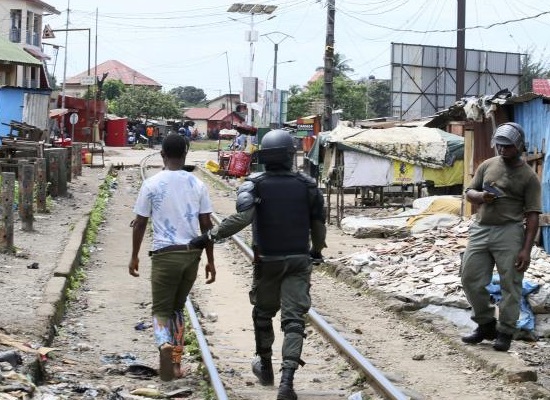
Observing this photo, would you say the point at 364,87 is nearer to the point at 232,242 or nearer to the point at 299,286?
the point at 232,242

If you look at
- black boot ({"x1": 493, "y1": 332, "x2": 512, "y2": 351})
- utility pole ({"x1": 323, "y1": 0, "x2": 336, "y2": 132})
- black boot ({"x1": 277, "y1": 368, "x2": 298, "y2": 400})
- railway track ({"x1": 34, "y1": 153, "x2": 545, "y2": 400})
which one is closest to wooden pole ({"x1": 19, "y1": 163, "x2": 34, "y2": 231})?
railway track ({"x1": 34, "y1": 153, "x2": 545, "y2": 400})

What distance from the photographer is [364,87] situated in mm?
93688

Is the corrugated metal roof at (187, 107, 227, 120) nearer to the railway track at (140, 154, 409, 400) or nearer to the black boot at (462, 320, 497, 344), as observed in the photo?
the railway track at (140, 154, 409, 400)

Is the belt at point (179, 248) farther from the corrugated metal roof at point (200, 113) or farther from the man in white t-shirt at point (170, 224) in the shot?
the corrugated metal roof at point (200, 113)

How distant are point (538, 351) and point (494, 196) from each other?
1.72 m

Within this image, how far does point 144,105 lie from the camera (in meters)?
102

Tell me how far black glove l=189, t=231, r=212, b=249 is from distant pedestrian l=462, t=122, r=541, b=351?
98.9 inches

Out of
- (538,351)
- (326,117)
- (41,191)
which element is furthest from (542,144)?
(326,117)

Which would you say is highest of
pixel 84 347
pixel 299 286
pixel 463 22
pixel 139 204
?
pixel 463 22

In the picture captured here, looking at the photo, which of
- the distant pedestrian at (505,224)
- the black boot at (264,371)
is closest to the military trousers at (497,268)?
the distant pedestrian at (505,224)

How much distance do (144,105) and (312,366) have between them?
94.5 metres

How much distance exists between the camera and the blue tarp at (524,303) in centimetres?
959

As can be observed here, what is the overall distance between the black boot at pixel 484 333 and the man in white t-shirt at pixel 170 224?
2784 mm

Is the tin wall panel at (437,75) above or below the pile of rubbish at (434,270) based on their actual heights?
above
